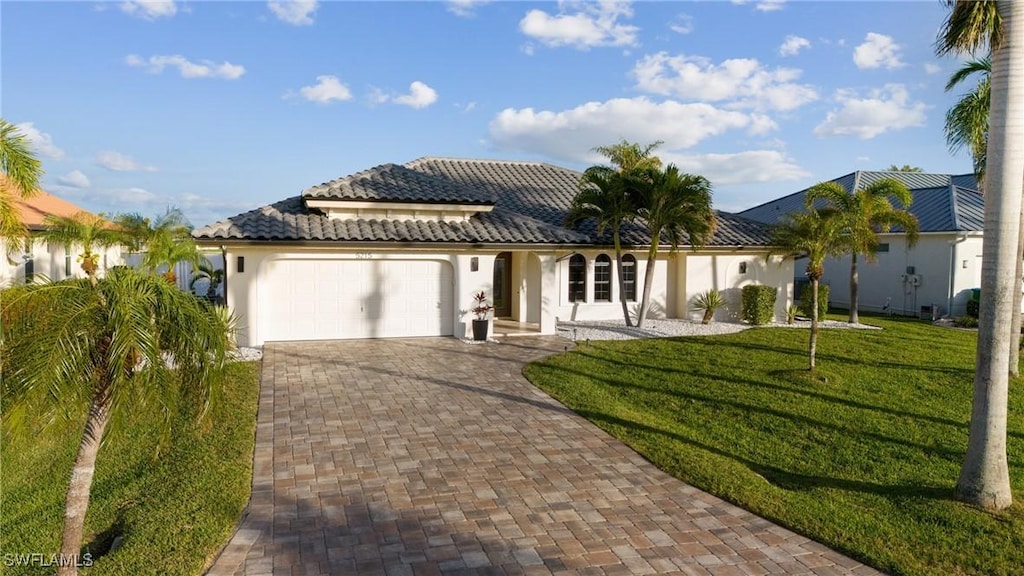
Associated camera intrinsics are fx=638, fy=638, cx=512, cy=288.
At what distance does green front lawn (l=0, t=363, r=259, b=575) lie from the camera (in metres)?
5.69

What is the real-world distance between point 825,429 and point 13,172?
45.7 ft

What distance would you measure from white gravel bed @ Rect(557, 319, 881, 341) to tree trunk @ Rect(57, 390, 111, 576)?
13828 mm

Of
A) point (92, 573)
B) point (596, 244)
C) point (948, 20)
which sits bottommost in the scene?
point (92, 573)

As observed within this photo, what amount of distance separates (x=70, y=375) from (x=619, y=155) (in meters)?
19.5

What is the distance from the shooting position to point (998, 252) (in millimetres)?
6891

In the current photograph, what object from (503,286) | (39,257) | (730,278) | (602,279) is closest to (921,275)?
(730,278)

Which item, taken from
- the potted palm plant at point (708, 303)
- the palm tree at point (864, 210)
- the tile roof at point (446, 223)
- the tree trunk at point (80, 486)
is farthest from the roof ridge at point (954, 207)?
the tree trunk at point (80, 486)

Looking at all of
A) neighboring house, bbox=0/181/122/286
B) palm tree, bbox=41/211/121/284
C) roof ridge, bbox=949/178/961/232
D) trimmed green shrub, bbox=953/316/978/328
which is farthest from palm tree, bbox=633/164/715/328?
palm tree, bbox=41/211/121/284

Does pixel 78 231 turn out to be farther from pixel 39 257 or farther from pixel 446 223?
pixel 446 223

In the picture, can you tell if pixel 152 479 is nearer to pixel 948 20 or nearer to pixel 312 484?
pixel 312 484

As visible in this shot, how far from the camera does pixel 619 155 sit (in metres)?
22.2

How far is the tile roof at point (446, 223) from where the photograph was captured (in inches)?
669

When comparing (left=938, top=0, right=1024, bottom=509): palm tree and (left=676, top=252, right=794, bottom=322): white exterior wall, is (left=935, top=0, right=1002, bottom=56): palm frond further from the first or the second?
(left=676, top=252, right=794, bottom=322): white exterior wall

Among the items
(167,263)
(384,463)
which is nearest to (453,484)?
(384,463)
